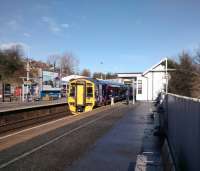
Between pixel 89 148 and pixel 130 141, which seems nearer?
pixel 89 148

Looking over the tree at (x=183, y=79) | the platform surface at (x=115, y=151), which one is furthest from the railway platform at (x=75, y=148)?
the tree at (x=183, y=79)

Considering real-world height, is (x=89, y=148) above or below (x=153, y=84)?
below

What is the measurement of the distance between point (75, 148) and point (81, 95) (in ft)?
54.9

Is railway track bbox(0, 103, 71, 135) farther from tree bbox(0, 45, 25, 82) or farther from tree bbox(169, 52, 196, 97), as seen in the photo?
tree bbox(0, 45, 25, 82)

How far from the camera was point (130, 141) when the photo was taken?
452 inches

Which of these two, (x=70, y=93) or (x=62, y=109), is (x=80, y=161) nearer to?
(x=70, y=93)

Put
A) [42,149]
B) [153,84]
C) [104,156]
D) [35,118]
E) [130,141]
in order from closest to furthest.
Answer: [104,156], [42,149], [130,141], [35,118], [153,84]

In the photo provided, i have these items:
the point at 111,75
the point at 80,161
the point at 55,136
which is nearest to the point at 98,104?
the point at 55,136

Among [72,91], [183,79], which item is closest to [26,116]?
[72,91]

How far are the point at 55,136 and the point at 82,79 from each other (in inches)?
591

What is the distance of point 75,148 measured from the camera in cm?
1003

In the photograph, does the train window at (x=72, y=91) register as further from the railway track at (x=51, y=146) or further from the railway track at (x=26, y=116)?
the railway track at (x=51, y=146)

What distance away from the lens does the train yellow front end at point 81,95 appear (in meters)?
26.6

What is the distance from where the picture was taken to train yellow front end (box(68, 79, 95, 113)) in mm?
26562
